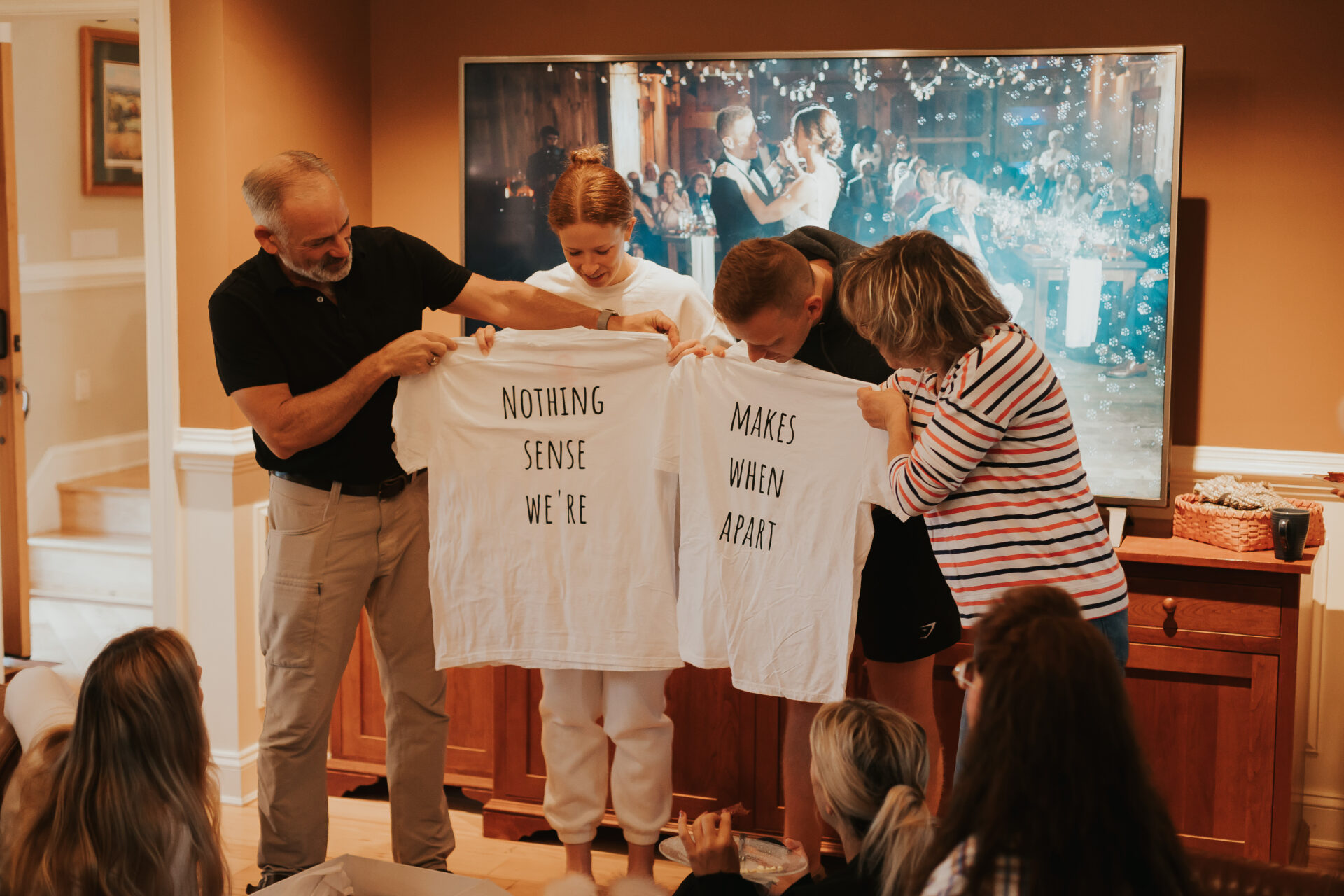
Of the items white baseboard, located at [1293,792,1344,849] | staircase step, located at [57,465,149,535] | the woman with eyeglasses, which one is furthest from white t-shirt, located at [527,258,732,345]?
staircase step, located at [57,465,149,535]

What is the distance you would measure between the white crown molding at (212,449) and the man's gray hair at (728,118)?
59.7 inches

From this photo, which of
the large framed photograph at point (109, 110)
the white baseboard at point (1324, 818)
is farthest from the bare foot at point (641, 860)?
the large framed photograph at point (109, 110)

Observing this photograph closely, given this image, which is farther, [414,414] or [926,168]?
[926,168]

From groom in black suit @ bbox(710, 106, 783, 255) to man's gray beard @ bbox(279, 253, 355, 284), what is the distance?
126 cm

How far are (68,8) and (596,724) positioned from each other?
2.55 meters

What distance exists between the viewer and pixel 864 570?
2168mm

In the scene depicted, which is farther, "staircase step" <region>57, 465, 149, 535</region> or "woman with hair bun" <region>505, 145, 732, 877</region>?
"staircase step" <region>57, 465, 149, 535</region>

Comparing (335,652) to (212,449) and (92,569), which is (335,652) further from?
(92,569)

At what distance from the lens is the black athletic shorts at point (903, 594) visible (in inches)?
83.3

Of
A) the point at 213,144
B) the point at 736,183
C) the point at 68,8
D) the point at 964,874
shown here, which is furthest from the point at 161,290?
the point at 964,874

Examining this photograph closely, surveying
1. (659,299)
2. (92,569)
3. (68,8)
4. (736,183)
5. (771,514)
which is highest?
(68,8)

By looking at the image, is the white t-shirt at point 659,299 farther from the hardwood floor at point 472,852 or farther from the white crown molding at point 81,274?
the white crown molding at point 81,274

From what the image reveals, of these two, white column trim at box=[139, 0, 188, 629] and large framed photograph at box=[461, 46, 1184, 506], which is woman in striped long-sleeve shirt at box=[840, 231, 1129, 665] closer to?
large framed photograph at box=[461, 46, 1184, 506]

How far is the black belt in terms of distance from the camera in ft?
7.07
